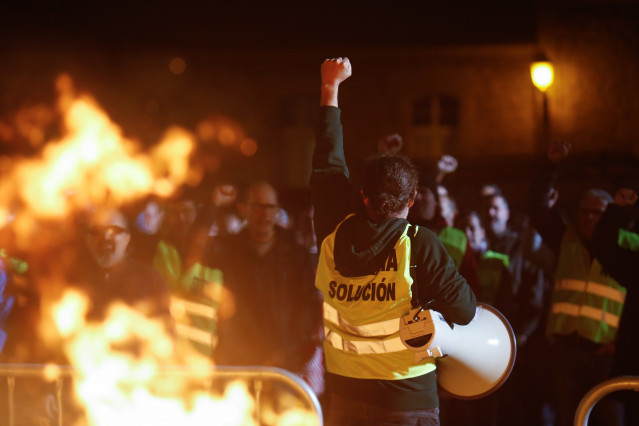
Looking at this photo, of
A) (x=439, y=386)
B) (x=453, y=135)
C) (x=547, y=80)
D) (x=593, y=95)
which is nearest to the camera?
(x=439, y=386)

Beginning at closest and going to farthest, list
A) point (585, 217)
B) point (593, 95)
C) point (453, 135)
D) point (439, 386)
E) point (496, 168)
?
point (439, 386) → point (585, 217) → point (496, 168) → point (593, 95) → point (453, 135)

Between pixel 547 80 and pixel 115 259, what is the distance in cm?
796

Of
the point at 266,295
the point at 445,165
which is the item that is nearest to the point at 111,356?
the point at 266,295

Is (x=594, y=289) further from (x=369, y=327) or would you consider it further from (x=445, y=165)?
(x=369, y=327)

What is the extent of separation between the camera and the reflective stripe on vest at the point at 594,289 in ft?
16.8

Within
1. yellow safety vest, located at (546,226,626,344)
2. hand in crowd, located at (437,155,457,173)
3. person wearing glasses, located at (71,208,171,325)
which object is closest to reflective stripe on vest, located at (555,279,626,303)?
yellow safety vest, located at (546,226,626,344)

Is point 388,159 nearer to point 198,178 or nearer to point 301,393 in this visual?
point 301,393

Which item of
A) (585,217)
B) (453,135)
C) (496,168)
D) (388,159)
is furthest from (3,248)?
(453,135)

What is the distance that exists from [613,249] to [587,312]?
65cm

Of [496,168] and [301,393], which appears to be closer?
[301,393]

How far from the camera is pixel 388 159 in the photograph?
9.79 ft

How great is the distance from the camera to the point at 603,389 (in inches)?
122

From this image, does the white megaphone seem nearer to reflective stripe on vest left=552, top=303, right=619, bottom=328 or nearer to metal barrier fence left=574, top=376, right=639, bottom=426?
metal barrier fence left=574, top=376, right=639, bottom=426

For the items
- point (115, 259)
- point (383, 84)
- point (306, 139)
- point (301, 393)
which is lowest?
point (301, 393)
